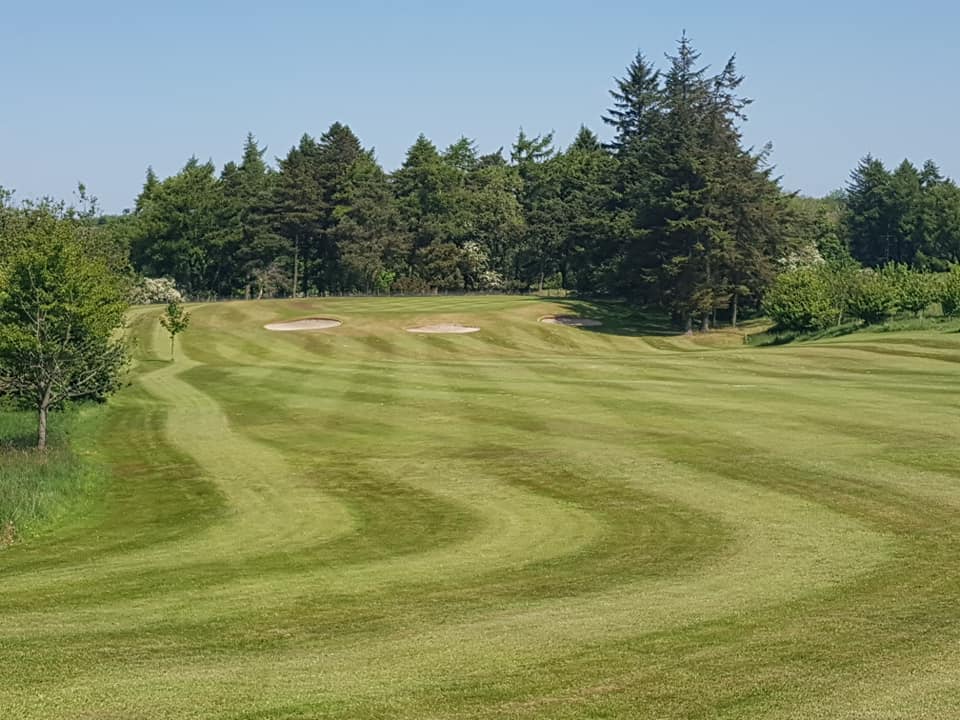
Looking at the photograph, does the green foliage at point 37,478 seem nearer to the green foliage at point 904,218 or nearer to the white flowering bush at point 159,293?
the white flowering bush at point 159,293

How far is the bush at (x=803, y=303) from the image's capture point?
3130 inches

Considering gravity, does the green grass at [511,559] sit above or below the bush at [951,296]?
below

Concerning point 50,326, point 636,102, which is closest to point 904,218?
point 636,102

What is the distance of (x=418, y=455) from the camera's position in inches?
1200

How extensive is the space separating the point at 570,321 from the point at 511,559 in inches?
2951

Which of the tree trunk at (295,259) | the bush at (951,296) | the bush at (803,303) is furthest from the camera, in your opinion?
the tree trunk at (295,259)

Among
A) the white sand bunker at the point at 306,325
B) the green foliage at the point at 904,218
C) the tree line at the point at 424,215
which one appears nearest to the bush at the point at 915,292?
the tree line at the point at 424,215

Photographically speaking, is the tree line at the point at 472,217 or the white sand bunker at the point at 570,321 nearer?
the white sand bunker at the point at 570,321

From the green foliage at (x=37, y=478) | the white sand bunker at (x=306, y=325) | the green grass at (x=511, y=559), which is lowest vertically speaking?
the green foliage at (x=37, y=478)

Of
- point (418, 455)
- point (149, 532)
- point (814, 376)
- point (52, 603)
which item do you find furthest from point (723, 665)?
point (814, 376)

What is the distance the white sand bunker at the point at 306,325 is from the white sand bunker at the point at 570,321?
1829cm

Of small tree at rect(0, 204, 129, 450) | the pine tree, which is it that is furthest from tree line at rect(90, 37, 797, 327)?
small tree at rect(0, 204, 129, 450)

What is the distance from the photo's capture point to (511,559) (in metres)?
18.1

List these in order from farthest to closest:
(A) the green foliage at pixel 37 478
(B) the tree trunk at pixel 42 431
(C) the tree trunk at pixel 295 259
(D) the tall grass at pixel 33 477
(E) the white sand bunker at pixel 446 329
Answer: (C) the tree trunk at pixel 295 259
(E) the white sand bunker at pixel 446 329
(B) the tree trunk at pixel 42 431
(A) the green foliage at pixel 37 478
(D) the tall grass at pixel 33 477
